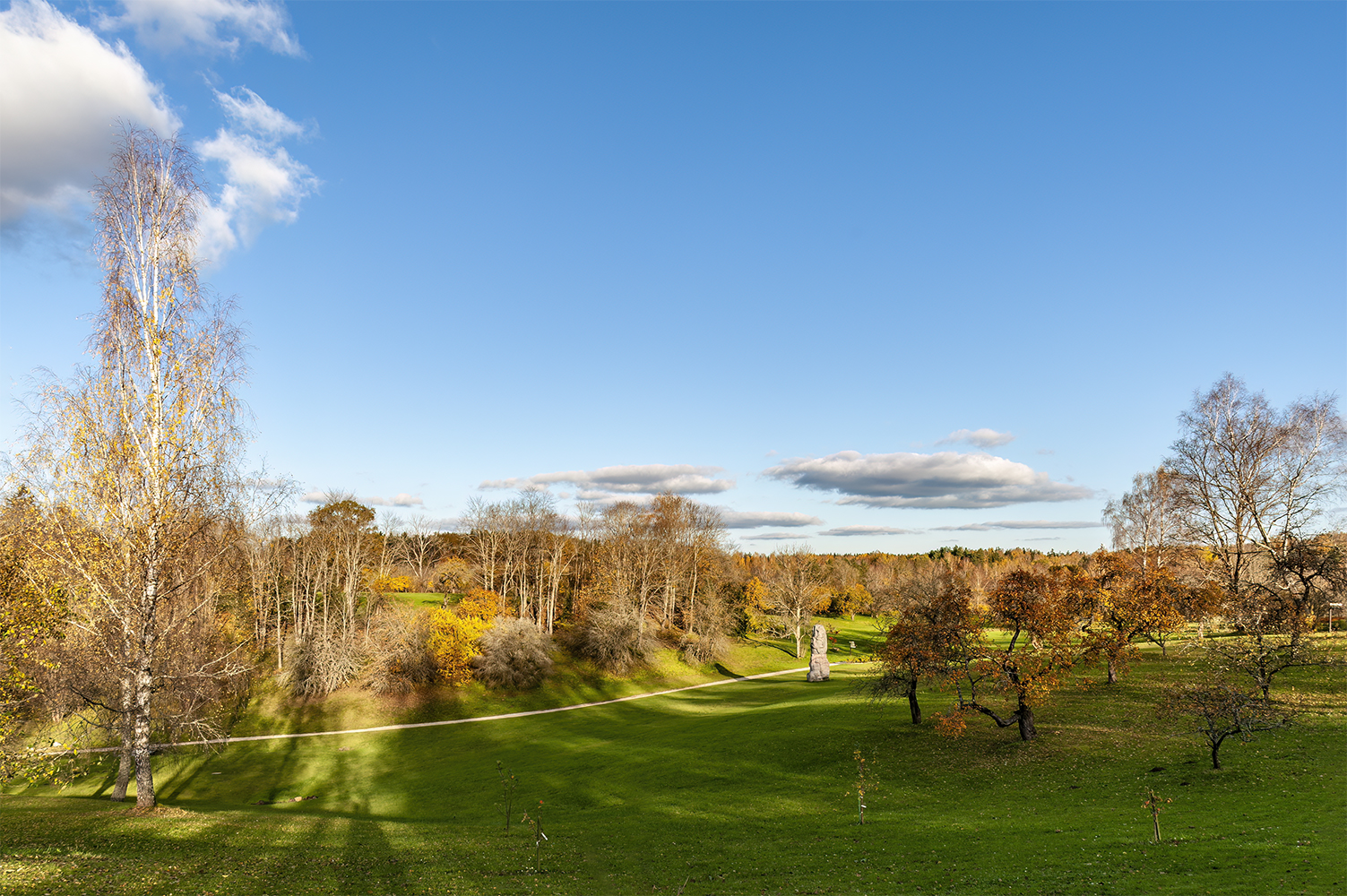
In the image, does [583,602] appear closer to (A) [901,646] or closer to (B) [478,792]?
(B) [478,792]

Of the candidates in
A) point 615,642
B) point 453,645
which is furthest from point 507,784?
point 615,642

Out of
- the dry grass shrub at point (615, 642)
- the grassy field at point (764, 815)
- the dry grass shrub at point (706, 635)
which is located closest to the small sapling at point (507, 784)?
the grassy field at point (764, 815)

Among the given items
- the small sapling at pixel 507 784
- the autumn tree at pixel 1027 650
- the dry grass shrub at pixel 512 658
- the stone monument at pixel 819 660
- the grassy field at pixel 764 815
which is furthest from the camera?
the stone monument at pixel 819 660

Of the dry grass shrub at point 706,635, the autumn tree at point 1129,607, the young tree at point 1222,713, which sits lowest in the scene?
the dry grass shrub at point 706,635

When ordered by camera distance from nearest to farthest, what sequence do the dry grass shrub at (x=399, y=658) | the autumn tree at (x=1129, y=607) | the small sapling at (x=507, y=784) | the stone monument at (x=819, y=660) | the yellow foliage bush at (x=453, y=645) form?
the small sapling at (x=507, y=784) < the autumn tree at (x=1129, y=607) < the dry grass shrub at (x=399, y=658) < the yellow foliage bush at (x=453, y=645) < the stone monument at (x=819, y=660)

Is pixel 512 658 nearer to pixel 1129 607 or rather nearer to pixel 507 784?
pixel 507 784

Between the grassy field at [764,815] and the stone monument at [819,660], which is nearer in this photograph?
the grassy field at [764,815]

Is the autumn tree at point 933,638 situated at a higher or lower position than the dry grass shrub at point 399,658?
higher

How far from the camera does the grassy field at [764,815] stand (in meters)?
15.6

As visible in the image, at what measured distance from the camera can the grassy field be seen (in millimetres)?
15570

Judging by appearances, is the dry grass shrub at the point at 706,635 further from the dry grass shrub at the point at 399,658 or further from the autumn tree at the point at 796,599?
the dry grass shrub at the point at 399,658

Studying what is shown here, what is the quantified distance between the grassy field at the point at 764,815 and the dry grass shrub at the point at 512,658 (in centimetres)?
1678

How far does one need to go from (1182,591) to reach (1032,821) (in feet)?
83.0

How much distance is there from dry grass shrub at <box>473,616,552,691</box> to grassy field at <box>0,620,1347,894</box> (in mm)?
16780
